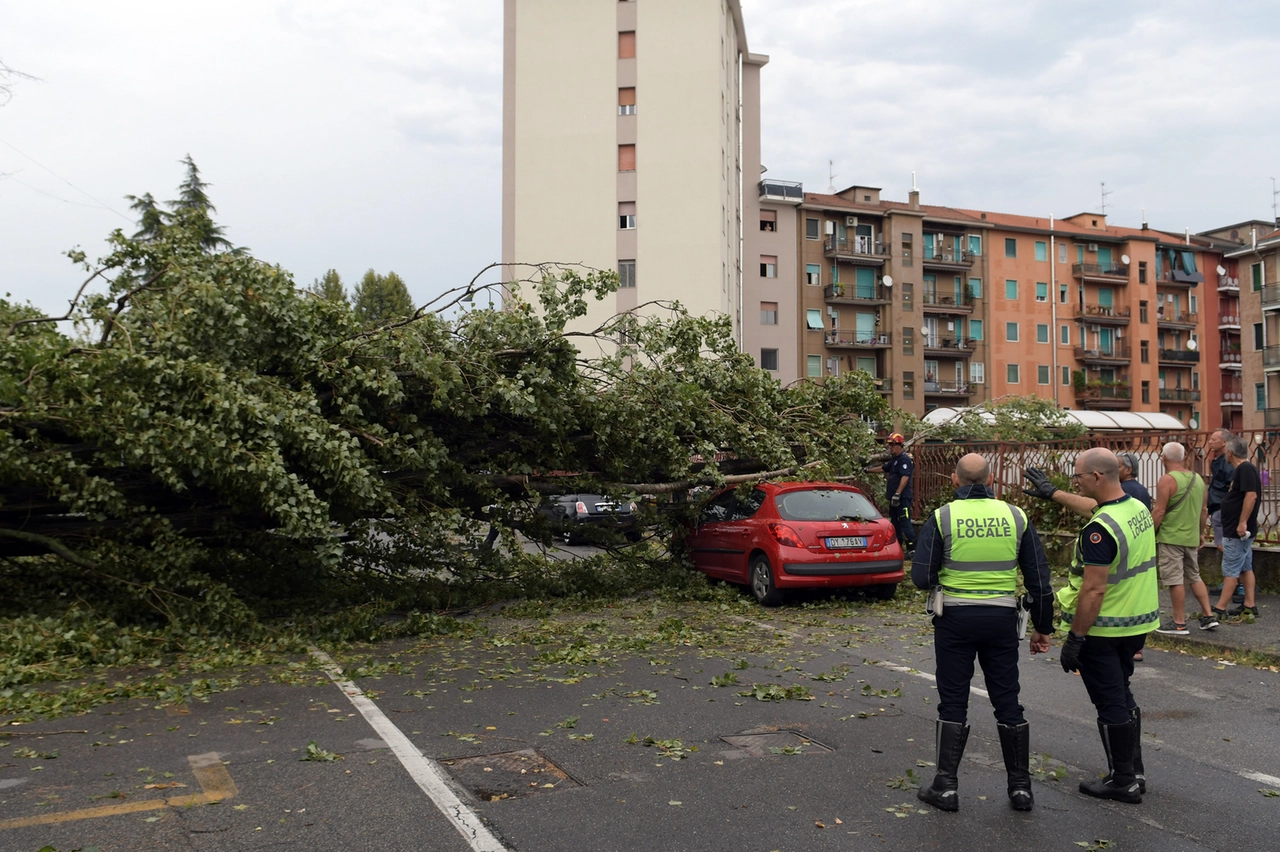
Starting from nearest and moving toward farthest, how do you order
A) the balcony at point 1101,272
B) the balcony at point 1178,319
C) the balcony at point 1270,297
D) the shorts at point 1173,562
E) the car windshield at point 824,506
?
the shorts at point 1173,562
the car windshield at point 824,506
the balcony at point 1270,297
the balcony at point 1101,272
the balcony at point 1178,319

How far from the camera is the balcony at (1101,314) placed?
75875 mm

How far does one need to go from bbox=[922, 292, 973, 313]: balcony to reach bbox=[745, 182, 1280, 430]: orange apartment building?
0.10 metres

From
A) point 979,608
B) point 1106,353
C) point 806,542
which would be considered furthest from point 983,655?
point 1106,353

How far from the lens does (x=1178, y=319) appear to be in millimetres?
82750

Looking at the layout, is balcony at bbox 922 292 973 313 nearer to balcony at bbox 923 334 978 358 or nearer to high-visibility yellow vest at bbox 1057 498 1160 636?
balcony at bbox 923 334 978 358

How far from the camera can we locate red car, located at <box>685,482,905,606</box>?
12.4m

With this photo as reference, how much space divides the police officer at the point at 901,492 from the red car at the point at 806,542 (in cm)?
235

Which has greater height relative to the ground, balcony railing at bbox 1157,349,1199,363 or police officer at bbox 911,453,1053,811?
balcony railing at bbox 1157,349,1199,363

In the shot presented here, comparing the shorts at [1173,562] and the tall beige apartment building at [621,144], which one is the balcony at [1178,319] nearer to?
the tall beige apartment building at [621,144]

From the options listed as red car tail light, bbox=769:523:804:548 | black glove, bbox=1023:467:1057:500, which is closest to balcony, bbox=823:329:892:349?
red car tail light, bbox=769:523:804:548

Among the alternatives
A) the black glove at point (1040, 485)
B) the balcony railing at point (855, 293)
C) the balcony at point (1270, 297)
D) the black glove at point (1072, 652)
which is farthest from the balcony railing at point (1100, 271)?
the black glove at point (1072, 652)

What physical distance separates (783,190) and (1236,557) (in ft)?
181

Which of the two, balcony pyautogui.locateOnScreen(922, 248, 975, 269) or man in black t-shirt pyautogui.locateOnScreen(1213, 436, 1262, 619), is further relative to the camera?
balcony pyautogui.locateOnScreen(922, 248, 975, 269)

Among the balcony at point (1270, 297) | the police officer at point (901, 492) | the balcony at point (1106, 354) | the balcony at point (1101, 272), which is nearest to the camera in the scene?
the police officer at point (901, 492)
